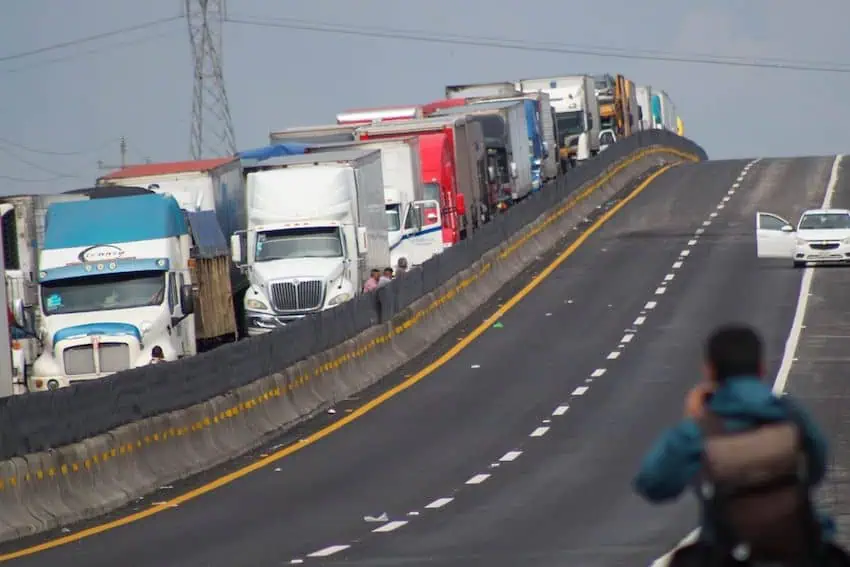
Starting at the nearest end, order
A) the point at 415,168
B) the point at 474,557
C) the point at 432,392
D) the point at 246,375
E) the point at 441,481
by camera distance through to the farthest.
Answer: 1. the point at 474,557
2. the point at 441,481
3. the point at 246,375
4. the point at 432,392
5. the point at 415,168

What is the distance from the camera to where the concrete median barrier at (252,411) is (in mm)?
19906

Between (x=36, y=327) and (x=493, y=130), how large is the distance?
2624 cm

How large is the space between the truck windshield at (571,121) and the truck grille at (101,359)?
4496 centimetres

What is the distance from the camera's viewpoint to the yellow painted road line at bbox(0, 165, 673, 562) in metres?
19.0

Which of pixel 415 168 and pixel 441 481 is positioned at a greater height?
pixel 415 168

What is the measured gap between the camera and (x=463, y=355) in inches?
1449

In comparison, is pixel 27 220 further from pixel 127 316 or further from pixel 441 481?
pixel 441 481

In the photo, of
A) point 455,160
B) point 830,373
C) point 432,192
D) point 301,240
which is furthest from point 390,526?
point 455,160

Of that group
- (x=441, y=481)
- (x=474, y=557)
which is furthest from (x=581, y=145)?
(x=474, y=557)

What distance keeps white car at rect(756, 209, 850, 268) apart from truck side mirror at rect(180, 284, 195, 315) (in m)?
17.2

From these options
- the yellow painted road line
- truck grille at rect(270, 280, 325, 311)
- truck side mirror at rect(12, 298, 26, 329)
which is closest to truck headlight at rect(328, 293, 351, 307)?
truck grille at rect(270, 280, 325, 311)

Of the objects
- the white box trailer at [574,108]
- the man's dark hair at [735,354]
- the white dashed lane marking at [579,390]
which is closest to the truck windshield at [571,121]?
the white box trailer at [574,108]

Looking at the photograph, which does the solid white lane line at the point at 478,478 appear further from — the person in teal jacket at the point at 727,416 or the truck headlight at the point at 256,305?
the truck headlight at the point at 256,305

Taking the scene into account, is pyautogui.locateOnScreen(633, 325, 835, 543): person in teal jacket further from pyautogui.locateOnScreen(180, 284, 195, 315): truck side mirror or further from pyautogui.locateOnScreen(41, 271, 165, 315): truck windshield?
pyautogui.locateOnScreen(180, 284, 195, 315): truck side mirror
